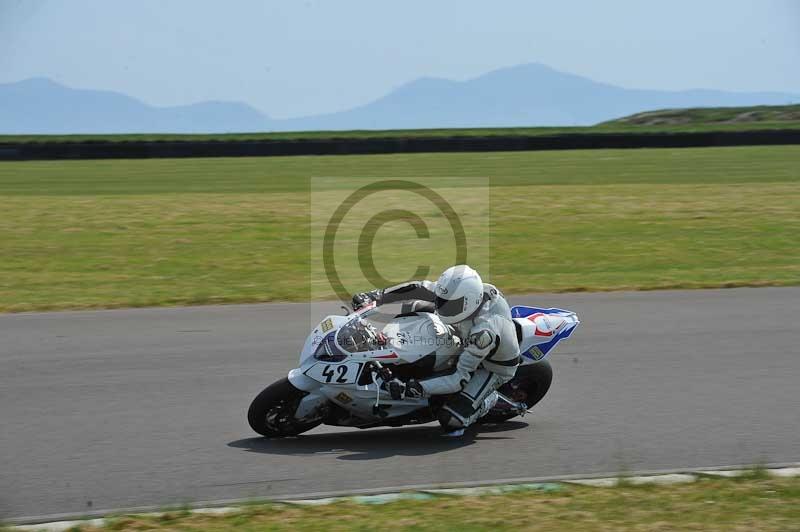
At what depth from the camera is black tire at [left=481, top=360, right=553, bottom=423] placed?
7.71 m

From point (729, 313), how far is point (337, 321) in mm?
6228

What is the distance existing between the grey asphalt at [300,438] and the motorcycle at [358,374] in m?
0.19

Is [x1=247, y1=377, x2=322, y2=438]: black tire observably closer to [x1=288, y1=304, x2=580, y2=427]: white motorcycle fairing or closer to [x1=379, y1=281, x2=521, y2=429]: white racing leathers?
[x1=288, y1=304, x2=580, y2=427]: white motorcycle fairing

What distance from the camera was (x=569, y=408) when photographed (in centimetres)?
794

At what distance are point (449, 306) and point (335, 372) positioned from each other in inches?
36.4

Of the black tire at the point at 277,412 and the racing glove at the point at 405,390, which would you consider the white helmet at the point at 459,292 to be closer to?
the racing glove at the point at 405,390

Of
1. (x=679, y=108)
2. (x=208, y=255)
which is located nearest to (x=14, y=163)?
(x=208, y=255)

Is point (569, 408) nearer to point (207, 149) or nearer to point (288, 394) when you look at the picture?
point (288, 394)

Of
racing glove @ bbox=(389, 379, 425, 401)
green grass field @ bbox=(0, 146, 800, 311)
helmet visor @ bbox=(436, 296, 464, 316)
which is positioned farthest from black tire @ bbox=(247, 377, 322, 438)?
green grass field @ bbox=(0, 146, 800, 311)

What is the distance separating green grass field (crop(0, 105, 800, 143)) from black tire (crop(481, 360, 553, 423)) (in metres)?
28.1

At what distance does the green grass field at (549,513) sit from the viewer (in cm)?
524

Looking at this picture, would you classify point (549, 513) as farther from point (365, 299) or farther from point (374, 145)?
point (374, 145)

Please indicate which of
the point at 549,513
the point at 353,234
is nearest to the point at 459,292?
the point at 549,513

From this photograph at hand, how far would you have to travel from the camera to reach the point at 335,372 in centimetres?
693
